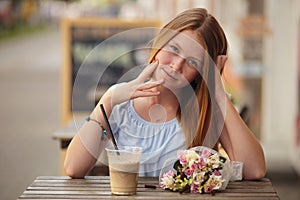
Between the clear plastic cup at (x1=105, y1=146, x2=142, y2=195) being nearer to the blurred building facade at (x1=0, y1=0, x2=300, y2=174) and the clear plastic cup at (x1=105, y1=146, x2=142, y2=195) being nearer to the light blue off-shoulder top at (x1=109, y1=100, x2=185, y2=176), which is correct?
the light blue off-shoulder top at (x1=109, y1=100, x2=185, y2=176)

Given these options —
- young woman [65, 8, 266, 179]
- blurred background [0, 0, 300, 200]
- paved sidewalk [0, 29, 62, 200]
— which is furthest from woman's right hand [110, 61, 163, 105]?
paved sidewalk [0, 29, 62, 200]

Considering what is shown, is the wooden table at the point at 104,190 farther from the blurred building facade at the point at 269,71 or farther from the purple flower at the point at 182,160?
the blurred building facade at the point at 269,71

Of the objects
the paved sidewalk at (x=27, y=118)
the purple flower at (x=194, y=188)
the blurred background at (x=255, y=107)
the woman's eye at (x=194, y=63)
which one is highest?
the woman's eye at (x=194, y=63)

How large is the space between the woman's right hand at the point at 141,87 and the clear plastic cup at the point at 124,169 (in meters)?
0.27

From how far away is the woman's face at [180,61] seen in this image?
11.0 ft

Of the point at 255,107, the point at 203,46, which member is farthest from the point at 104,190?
the point at 255,107

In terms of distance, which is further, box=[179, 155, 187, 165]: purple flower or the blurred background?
the blurred background

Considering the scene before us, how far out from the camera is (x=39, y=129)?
12.3 metres

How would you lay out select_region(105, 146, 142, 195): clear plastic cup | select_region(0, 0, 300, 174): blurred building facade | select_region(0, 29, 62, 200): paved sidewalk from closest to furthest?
select_region(105, 146, 142, 195): clear plastic cup
select_region(0, 29, 62, 200): paved sidewalk
select_region(0, 0, 300, 174): blurred building facade

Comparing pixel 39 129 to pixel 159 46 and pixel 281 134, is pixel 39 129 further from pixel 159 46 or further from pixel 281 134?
pixel 159 46

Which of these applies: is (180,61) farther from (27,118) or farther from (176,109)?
(27,118)

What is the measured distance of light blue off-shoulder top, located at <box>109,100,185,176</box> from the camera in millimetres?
3557

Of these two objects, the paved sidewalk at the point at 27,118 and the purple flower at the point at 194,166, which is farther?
the paved sidewalk at the point at 27,118

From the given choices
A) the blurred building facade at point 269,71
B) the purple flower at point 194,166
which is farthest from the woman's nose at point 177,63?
the blurred building facade at point 269,71
